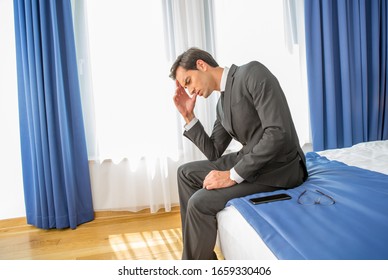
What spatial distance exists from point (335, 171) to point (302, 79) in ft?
4.66

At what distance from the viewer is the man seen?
119 centimetres

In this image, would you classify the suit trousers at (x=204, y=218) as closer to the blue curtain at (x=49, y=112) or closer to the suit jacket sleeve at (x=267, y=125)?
the suit jacket sleeve at (x=267, y=125)

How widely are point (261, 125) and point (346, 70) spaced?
1.62m

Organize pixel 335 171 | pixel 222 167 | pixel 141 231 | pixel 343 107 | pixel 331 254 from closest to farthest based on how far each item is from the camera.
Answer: pixel 331 254 < pixel 335 171 < pixel 222 167 < pixel 141 231 < pixel 343 107

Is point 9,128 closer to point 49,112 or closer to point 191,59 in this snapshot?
point 49,112

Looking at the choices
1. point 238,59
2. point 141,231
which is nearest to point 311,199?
point 141,231

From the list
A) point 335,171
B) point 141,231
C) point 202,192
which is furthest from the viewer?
point 141,231

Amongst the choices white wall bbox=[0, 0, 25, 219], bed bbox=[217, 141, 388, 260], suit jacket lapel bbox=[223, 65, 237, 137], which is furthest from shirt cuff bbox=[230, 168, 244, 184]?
white wall bbox=[0, 0, 25, 219]

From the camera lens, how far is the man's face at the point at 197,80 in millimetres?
1462

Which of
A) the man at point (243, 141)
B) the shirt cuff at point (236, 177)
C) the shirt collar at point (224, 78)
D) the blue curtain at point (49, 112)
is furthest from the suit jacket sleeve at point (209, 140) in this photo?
the blue curtain at point (49, 112)

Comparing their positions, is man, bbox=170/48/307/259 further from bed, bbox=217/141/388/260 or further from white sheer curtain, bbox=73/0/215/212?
white sheer curtain, bbox=73/0/215/212

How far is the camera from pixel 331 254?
2.47 ft

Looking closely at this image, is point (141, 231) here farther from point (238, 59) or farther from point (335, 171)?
point (238, 59)

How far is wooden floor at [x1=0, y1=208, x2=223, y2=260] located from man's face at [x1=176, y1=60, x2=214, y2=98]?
0.95m
